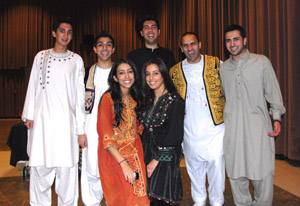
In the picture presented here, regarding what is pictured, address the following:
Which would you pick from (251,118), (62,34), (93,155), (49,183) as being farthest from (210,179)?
(62,34)

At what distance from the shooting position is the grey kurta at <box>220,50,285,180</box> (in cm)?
232

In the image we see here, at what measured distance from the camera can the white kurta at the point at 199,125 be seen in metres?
2.54

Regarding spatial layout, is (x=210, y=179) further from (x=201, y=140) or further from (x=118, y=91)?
(x=118, y=91)

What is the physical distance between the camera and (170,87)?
7.13 feet

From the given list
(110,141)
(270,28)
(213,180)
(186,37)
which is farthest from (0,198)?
(270,28)

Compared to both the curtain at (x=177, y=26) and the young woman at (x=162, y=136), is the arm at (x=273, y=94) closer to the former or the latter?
the young woman at (x=162, y=136)

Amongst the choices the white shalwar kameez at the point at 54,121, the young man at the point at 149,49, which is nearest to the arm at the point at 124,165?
the white shalwar kameez at the point at 54,121

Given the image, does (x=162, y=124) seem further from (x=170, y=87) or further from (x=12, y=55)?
(x=12, y=55)

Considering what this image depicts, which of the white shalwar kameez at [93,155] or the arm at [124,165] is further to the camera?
the white shalwar kameez at [93,155]

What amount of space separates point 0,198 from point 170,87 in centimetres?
239

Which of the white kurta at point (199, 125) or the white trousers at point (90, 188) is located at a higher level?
the white kurta at point (199, 125)

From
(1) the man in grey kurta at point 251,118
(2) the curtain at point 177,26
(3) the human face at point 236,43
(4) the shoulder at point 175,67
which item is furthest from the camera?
(2) the curtain at point 177,26

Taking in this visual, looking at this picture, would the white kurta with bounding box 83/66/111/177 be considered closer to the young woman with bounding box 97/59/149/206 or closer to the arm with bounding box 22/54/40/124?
the young woman with bounding box 97/59/149/206

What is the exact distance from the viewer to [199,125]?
8.38 feet
